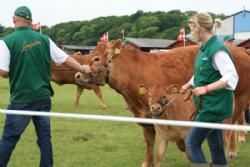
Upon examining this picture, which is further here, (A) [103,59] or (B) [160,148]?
(A) [103,59]

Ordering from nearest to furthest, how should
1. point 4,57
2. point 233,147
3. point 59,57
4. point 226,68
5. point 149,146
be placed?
point 226,68 < point 4,57 < point 59,57 < point 149,146 < point 233,147

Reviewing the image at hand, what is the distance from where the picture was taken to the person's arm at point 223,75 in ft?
14.6

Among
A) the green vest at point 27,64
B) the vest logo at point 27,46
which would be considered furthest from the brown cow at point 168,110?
the vest logo at point 27,46

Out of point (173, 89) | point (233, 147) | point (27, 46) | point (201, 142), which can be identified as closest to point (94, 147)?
point (233, 147)

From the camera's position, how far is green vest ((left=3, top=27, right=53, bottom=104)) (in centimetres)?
535

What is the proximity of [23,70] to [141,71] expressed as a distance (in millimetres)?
2299

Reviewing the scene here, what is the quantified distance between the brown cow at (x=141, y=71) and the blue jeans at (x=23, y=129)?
168 cm

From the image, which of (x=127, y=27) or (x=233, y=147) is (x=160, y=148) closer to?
(x=233, y=147)

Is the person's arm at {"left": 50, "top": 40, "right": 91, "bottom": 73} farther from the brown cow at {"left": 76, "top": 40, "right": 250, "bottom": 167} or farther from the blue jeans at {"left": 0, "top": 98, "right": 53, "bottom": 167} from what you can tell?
the brown cow at {"left": 76, "top": 40, "right": 250, "bottom": 167}

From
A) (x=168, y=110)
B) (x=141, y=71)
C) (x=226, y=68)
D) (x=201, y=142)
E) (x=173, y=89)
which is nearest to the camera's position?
(x=226, y=68)

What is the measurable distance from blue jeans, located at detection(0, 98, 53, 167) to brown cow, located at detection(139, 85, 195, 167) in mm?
1305

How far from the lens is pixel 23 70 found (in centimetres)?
539

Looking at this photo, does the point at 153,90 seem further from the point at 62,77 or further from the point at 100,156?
the point at 62,77

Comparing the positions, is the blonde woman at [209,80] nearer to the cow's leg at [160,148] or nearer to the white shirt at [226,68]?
the white shirt at [226,68]
